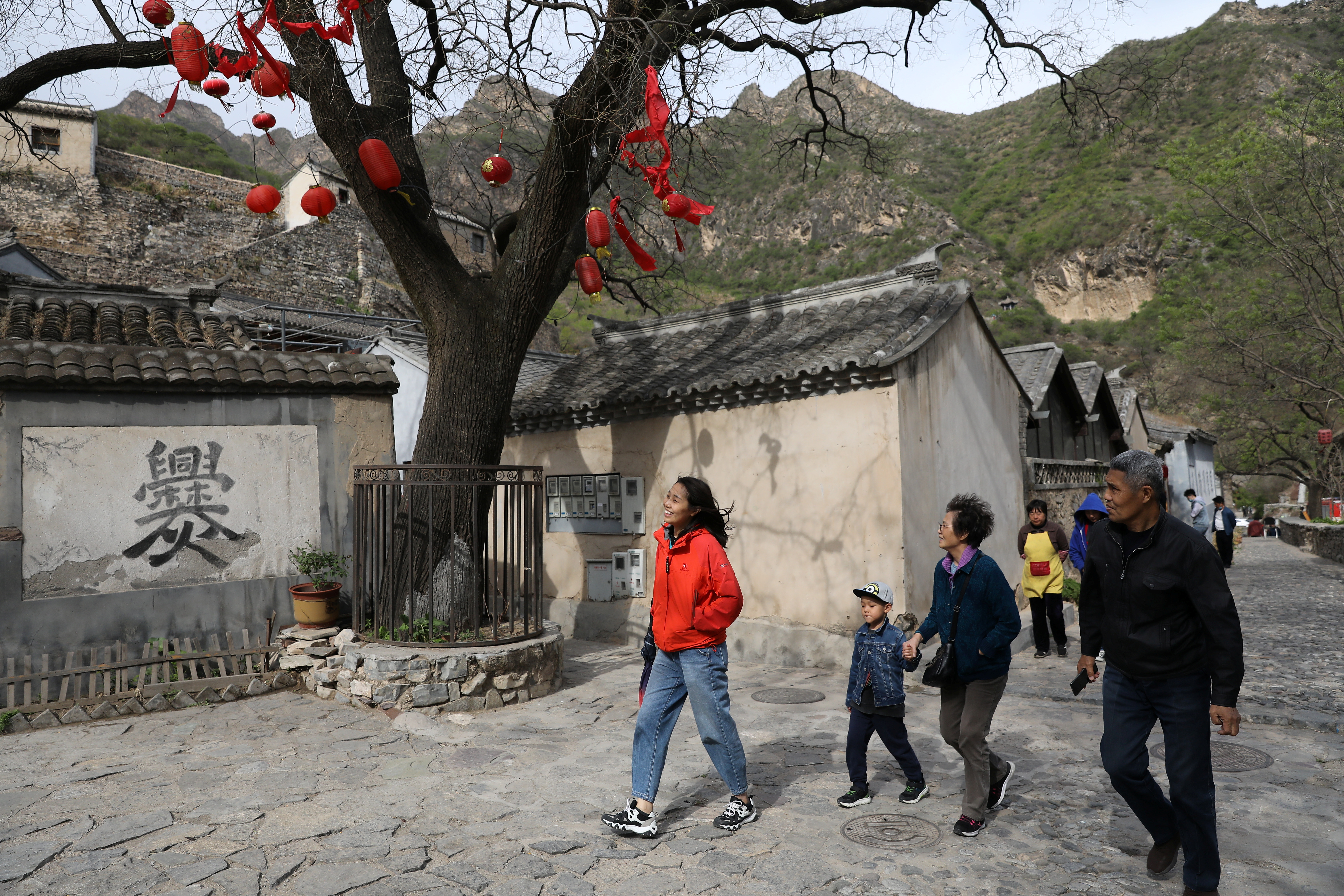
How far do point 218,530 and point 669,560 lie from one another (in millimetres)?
5600

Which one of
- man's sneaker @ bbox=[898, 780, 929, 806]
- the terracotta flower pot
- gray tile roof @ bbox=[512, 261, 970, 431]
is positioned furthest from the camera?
gray tile roof @ bbox=[512, 261, 970, 431]

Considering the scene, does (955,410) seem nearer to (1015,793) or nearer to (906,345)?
(906,345)

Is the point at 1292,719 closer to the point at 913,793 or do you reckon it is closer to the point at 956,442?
the point at 913,793

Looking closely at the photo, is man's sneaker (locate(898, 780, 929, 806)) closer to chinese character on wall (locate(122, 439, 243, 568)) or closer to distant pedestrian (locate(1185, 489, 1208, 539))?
chinese character on wall (locate(122, 439, 243, 568))

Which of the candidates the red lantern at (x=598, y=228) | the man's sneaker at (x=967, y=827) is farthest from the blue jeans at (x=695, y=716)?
the red lantern at (x=598, y=228)

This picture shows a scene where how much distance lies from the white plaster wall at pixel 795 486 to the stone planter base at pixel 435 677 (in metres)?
2.89

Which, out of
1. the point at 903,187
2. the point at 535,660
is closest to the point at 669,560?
the point at 535,660

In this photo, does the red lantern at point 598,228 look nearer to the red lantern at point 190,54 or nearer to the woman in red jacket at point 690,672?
the red lantern at point 190,54

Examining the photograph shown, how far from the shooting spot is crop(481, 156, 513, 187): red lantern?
7.22 m

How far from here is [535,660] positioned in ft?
23.6

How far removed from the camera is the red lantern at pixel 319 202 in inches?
256

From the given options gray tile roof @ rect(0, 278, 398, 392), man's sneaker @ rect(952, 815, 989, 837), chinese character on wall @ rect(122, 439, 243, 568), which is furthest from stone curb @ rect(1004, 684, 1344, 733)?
chinese character on wall @ rect(122, 439, 243, 568)

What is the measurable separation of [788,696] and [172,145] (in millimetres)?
52248

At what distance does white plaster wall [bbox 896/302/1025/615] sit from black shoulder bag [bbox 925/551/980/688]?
11.0 ft
